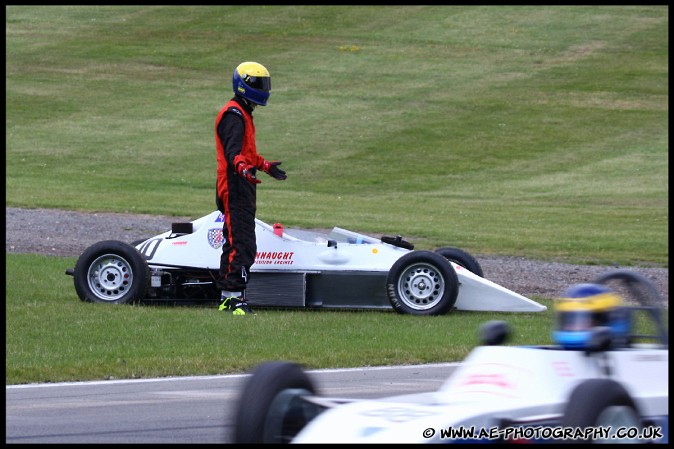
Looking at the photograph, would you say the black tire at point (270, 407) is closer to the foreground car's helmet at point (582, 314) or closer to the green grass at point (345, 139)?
the foreground car's helmet at point (582, 314)

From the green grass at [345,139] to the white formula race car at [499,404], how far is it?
129 inches

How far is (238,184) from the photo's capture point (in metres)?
11.8

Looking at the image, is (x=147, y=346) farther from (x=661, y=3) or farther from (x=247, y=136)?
(x=661, y=3)

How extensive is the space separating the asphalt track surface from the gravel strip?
574 cm

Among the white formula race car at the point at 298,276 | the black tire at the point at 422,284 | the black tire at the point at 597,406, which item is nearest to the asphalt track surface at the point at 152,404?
the black tire at the point at 597,406

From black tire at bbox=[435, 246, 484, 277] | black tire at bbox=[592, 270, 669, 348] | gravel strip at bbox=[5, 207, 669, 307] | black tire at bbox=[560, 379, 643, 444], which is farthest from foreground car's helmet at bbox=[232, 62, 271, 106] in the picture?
black tire at bbox=[560, 379, 643, 444]

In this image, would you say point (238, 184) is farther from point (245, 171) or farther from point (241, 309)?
point (241, 309)

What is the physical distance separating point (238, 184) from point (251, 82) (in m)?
0.97

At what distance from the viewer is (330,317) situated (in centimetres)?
1191

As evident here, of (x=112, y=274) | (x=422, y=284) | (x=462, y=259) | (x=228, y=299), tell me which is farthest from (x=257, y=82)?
(x=462, y=259)

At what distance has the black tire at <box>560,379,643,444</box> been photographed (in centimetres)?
563

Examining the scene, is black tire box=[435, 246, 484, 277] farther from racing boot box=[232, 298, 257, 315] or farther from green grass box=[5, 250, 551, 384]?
racing boot box=[232, 298, 257, 315]

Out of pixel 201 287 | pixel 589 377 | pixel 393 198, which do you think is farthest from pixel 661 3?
pixel 589 377

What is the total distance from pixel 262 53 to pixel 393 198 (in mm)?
18381
